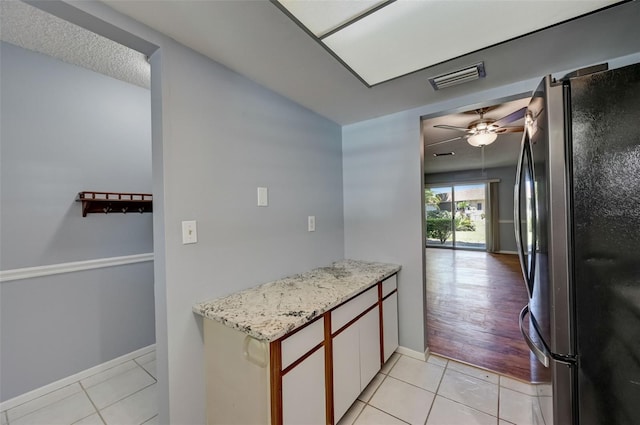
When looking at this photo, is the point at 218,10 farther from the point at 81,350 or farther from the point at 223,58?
the point at 81,350

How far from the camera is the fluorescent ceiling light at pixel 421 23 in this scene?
1.09 meters

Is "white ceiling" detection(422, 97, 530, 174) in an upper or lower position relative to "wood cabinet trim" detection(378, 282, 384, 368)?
upper

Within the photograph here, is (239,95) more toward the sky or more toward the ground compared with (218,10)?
more toward the ground

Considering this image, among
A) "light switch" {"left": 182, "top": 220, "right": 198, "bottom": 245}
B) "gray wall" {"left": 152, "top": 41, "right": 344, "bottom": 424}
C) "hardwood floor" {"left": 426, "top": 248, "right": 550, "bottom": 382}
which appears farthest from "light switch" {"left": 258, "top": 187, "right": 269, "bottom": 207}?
"hardwood floor" {"left": 426, "top": 248, "right": 550, "bottom": 382}

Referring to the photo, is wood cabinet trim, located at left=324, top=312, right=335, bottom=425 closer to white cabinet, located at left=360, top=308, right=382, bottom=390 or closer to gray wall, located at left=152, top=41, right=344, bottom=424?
white cabinet, located at left=360, top=308, right=382, bottom=390

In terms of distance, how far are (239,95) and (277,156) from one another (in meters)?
0.48

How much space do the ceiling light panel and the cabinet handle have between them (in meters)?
1.47

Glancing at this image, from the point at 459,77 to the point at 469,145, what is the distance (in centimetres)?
338

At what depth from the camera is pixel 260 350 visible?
3.71 feet

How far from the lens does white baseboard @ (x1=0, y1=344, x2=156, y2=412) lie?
165 cm

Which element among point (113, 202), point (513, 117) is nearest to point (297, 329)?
point (113, 202)

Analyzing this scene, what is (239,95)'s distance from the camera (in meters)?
1.64

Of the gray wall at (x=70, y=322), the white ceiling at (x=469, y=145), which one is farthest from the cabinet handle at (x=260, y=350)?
the white ceiling at (x=469, y=145)

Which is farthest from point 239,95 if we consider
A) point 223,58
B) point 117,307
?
point 117,307
